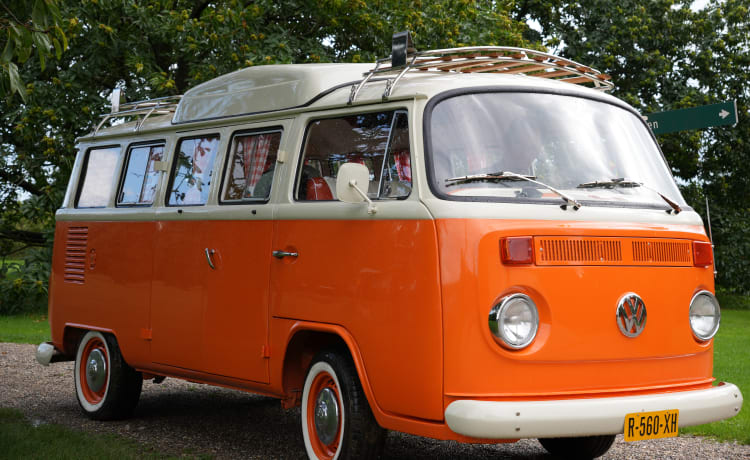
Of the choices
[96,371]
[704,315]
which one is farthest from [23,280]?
[704,315]

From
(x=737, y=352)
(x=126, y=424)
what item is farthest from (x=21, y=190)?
(x=737, y=352)

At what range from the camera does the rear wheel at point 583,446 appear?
643 cm

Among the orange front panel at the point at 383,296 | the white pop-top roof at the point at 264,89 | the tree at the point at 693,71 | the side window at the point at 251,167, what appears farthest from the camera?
the tree at the point at 693,71

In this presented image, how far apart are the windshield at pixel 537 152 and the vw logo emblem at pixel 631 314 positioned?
0.57 metres

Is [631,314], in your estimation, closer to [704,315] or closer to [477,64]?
[704,315]

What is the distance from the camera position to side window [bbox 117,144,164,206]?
25.3ft

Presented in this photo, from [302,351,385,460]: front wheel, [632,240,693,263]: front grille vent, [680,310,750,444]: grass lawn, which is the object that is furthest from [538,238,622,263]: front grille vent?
[680,310,750,444]: grass lawn

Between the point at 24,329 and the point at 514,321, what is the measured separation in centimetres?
1318

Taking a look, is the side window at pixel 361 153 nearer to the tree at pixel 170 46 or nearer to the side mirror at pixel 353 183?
the side mirror at pixel 353 183

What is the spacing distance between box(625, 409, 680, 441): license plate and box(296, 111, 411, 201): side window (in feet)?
5.60

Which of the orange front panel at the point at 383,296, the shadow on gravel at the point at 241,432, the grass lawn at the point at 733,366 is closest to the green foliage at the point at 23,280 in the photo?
the shadow on gravel at the point at 241,432

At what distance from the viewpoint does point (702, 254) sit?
219 inches

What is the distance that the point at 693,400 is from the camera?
16.9 ft

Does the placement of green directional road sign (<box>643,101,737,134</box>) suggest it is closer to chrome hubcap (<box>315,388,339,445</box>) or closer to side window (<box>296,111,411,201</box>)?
side window (<box>296,111,411,201</box>)
